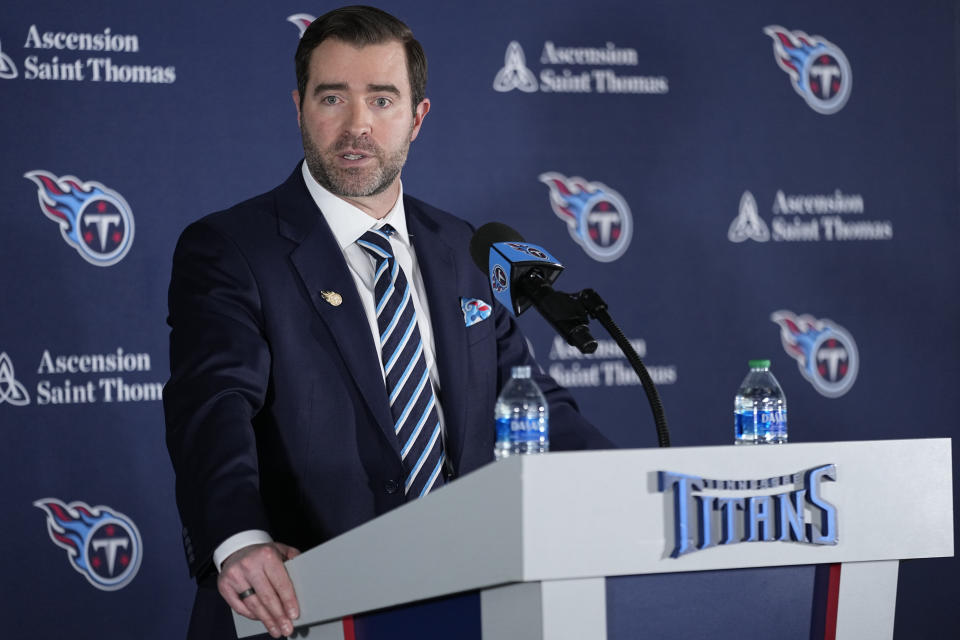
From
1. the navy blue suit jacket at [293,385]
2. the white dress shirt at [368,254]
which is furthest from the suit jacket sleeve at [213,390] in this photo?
the white dress shirt at [368,254]

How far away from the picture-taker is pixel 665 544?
1146mm

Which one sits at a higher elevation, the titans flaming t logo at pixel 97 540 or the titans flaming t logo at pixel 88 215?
the titans flaming t logo at pixel 88 215

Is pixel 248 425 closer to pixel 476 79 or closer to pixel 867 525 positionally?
pixel 867 525

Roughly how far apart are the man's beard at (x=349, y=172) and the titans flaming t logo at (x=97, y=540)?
5.92 ft

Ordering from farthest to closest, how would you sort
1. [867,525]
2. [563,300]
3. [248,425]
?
[248,425] → [563,300] → [867,525]

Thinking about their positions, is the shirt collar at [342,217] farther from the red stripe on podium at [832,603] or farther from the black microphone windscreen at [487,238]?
the red stripe on podium at [832,603]

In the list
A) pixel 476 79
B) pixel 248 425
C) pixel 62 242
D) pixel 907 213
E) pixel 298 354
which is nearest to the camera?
pixel 248 425

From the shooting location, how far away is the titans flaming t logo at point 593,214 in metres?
4.04

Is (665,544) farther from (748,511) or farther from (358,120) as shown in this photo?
(358,120)

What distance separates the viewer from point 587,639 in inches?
43.8

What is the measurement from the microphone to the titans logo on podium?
0.30 meters

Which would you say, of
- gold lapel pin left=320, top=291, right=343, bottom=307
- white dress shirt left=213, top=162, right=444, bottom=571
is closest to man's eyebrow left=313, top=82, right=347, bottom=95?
white dress shirt left=213, top=162, right=444, bottom=571

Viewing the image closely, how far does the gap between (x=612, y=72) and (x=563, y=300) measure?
2771 mm

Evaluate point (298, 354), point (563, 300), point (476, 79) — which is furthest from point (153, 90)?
point (563, 300)
